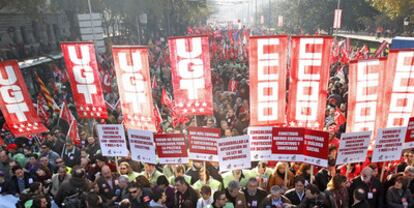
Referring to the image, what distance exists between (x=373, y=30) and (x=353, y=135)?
54.7m


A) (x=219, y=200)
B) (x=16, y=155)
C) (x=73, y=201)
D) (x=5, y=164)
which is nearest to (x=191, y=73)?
(x=219, y=200)

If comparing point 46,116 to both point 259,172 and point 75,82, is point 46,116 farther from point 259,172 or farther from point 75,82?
point 259,172

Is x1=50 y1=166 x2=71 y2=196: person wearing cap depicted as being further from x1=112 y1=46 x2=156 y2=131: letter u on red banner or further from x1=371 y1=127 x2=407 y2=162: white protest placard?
x1=371 y1=127 x2=407 y2=162: white protest placard

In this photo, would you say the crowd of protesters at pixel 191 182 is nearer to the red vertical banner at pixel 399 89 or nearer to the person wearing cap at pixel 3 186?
the person wearing cap at pixel 3 186

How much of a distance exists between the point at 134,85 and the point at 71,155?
2351 mm

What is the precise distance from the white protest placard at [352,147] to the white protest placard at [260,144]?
3.78 feet

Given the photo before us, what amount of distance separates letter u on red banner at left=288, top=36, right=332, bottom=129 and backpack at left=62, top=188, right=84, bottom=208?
395 centimetres

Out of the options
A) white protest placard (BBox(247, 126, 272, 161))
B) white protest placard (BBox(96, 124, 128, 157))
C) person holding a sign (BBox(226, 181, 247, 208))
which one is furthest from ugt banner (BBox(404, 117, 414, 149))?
white protest placard (BBox(96, 124, 128, 157))

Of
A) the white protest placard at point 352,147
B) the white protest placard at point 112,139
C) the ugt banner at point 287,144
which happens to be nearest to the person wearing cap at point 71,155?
the white protest placard at point 112,139

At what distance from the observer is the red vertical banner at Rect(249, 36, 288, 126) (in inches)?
261

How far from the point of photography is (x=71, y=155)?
8.35 metres

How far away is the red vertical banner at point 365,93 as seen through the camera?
21.5 ft

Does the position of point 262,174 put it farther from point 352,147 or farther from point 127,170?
point 127,170

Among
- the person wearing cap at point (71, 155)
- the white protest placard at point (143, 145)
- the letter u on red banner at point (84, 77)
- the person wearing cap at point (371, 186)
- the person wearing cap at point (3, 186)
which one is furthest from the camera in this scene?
the person wearing cap at point (71, 155)
